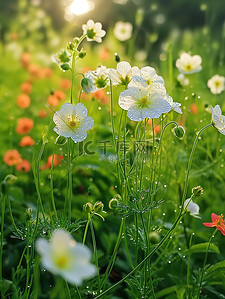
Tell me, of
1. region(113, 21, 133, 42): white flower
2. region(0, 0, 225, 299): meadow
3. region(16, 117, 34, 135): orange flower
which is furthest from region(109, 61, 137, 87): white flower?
region(113, 21, 133, 42): white flower

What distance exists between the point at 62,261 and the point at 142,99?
0.35 m

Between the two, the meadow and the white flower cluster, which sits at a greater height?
the white flower cluster

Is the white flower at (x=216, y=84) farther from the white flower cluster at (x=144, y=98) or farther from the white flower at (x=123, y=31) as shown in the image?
the white flower cluster at (x=144, y=98)

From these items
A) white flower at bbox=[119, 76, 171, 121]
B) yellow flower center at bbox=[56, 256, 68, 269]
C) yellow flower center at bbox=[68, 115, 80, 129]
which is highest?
white flower at bbox=[119, 76, 171, 121]

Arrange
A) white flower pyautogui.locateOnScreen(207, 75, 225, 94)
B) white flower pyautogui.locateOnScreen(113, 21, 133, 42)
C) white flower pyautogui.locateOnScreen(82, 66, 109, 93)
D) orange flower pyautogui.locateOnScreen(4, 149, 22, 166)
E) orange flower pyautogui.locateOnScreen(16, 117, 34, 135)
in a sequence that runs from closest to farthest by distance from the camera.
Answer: white flower pyautogui.locateOnScreen(82, 66, 109, 93) < orange flower pyautogui.locateOnScreen(4, 149, 22, 166) < white flower pyautogui.locateOnScreen(207, 75, 225, 94) < orange flower pyautogui.locateOnScreen(16, 117, 34, 135) < white flower pyautogui.locateOnScreen(113, 21, 133, 42)

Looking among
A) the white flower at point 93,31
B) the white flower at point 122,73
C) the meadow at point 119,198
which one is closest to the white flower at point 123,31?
the meadow at point 119,198

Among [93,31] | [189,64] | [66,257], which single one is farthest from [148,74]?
[189,64]

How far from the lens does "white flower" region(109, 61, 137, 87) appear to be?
0.77m

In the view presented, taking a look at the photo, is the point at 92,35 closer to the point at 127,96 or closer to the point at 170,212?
the point at 127,96

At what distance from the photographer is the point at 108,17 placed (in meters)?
5.77

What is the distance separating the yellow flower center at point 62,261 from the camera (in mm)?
431

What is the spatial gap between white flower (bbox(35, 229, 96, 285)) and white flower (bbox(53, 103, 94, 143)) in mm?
305

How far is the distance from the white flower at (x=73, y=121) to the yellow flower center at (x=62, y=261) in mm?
310

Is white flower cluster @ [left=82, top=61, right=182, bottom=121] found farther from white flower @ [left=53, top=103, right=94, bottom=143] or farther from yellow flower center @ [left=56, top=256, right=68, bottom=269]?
yellow flower center @ [left=56, top=256, right=68, bottom=269]
